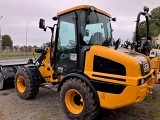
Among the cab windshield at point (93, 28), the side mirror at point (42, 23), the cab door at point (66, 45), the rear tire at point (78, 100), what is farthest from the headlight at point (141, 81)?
the side mirror at point (42, 23)

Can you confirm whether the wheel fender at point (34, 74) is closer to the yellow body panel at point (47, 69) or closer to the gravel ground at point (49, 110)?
the yellow body panel at point (47, 69)

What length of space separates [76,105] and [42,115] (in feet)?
2.84

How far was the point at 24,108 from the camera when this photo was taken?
19.1 feet

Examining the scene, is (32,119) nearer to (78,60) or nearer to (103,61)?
(78,60)

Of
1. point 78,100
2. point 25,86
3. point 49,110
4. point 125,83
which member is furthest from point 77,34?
point 25,86

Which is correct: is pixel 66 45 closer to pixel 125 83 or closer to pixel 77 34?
pixel 77 34

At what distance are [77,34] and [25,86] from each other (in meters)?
2.43

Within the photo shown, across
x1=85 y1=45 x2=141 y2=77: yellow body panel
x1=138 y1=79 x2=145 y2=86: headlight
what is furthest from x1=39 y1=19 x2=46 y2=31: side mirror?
x1=138 y1=79 x2=145 y2=86: headlight

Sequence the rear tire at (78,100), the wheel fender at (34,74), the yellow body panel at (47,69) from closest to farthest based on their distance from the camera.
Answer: the rear tire at (78,100), the yellow body panel at (47,69), the wheel fender at (34,74)

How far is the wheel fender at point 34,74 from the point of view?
255 inches

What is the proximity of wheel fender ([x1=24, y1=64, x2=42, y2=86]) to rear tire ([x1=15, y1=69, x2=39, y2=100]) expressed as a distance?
9 centimetres

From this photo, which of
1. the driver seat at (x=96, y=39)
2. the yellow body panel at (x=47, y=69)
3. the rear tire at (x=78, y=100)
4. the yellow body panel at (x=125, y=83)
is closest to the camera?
the yellow body panel at (x=125, y=83)

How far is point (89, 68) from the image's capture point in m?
4.79

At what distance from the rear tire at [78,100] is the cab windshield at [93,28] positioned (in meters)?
0.97
